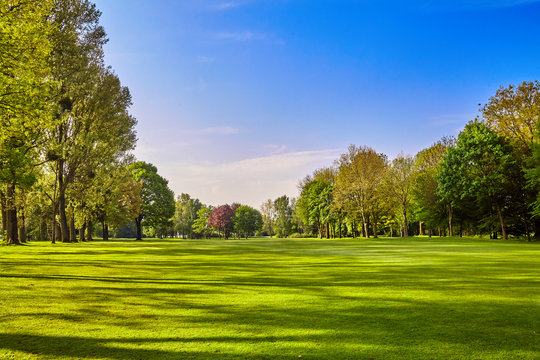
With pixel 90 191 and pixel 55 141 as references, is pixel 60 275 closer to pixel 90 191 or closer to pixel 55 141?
pixel 55 141

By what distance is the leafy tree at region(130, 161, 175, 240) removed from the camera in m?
78.8

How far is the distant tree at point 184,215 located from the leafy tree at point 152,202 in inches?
1821

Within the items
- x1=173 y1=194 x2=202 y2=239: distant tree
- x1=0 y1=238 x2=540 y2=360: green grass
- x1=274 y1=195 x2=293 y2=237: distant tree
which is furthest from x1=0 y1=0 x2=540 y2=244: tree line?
x1=274 y1=195 x2=293 y2=237: distant tree

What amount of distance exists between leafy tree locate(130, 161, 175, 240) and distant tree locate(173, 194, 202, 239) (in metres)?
46.2

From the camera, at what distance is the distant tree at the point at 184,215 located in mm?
131250

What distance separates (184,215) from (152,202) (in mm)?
57699

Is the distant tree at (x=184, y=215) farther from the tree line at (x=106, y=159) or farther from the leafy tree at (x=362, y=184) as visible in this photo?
the leafy tree at (x=362, y=184)

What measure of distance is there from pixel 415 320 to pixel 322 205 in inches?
3055

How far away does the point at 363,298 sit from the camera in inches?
381

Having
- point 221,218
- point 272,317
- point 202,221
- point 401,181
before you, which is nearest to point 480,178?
point 401,181

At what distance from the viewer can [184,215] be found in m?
137

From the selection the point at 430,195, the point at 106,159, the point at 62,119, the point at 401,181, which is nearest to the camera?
the point at 62,119

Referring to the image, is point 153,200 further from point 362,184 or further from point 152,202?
point 362,184

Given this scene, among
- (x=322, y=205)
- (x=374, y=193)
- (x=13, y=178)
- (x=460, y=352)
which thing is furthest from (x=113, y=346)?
(x=322, y=205)
